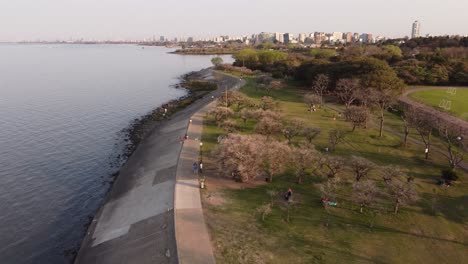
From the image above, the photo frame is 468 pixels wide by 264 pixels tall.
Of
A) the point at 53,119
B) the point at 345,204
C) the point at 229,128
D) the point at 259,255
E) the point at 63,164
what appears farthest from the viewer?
the point at 53,119

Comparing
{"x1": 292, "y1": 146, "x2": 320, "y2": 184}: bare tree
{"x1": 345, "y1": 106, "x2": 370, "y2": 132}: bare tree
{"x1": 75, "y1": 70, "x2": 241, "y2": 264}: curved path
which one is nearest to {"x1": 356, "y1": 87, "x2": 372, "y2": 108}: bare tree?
{"x1": 345, "y1": 106, "x2": 370, "y2": 132}: bare tree

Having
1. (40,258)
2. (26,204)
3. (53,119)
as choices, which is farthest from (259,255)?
(53,119)

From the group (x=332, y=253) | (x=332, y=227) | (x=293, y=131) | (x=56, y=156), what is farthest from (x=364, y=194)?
(x=56, y=156)

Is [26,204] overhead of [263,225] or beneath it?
beneath

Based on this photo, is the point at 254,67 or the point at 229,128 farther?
the point at 254,67

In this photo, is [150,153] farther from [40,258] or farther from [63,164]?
[40,258]

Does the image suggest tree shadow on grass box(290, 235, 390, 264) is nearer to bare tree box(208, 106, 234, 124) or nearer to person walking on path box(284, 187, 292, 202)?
person walking on path box(284, 187, 292, 202)

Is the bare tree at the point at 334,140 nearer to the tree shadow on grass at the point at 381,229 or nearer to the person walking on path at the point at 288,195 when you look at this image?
the person walking on path at the point at 288,195

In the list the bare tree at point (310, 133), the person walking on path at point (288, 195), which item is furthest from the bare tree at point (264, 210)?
the bare tree at point (310, 133)
